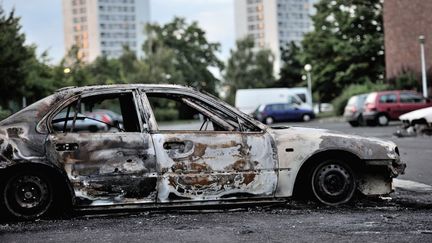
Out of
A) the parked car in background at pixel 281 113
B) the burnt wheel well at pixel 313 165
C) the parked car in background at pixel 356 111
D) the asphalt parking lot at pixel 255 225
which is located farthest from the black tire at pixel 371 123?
the burnt wheel well at pixel 313 165

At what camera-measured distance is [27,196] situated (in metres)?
6.47

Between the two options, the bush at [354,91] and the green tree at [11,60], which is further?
the bush at [354,91]

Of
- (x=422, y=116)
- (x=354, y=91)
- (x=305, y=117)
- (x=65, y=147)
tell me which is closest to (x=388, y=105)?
(x=422, y=116)

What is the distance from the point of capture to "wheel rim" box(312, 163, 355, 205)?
6.96 metres

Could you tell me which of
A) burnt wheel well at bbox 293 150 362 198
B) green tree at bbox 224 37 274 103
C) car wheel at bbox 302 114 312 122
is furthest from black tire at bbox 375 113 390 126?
green tree at bbox 224 37 274 103

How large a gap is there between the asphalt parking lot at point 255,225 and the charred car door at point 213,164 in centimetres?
23

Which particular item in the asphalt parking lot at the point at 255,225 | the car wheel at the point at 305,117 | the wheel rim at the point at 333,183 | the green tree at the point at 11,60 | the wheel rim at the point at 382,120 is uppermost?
the green tree at the point at 11,60

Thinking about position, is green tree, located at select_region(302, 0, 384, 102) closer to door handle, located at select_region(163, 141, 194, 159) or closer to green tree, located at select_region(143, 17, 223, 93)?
green tree, located at select_region(143, 17, 223, 93)

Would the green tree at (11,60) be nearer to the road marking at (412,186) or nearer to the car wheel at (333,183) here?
the road marking at (412,186)

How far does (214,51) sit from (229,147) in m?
97.2

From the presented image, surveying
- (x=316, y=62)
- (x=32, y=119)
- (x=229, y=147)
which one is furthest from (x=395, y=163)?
(x=316, y=62)

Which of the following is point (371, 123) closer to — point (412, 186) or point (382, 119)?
point (382, 119)

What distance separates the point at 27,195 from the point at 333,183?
3.17m

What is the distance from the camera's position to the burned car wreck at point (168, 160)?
649 centimetres
